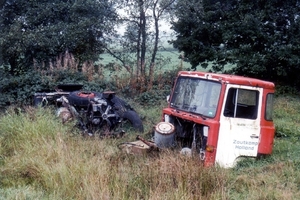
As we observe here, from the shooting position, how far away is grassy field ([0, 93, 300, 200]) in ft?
17.1

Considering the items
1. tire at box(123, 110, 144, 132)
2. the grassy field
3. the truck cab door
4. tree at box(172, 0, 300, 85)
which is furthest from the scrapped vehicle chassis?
tree at box(172, 0, 300, 85)

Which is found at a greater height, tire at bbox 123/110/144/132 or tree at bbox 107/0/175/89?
tree at bbox 107/0/175/89

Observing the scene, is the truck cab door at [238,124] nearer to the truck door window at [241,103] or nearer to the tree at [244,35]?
the truck door window at [241,103]

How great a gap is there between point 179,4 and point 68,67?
15.7 ft

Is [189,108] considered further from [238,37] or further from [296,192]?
[238,37]

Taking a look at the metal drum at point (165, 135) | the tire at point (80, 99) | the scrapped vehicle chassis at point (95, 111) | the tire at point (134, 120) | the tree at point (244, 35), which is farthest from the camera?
the tree at point (244, 35)

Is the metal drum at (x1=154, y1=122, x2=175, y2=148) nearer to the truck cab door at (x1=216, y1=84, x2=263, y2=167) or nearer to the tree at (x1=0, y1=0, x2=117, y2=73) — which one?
the truck cab door at (x1=216, y1=84, x2=263, y2=167)

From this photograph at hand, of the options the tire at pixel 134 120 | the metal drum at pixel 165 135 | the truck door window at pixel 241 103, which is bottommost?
the tire at pixel 134 120

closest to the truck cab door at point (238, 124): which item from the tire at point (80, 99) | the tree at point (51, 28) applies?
the tire at point (80, 99)

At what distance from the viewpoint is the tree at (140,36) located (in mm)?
14617

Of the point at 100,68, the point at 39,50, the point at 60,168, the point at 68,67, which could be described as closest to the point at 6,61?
the point at 39,50

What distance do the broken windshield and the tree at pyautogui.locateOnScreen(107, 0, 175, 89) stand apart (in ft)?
22.1

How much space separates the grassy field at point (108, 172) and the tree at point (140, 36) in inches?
298

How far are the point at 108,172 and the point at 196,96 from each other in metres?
2.42
